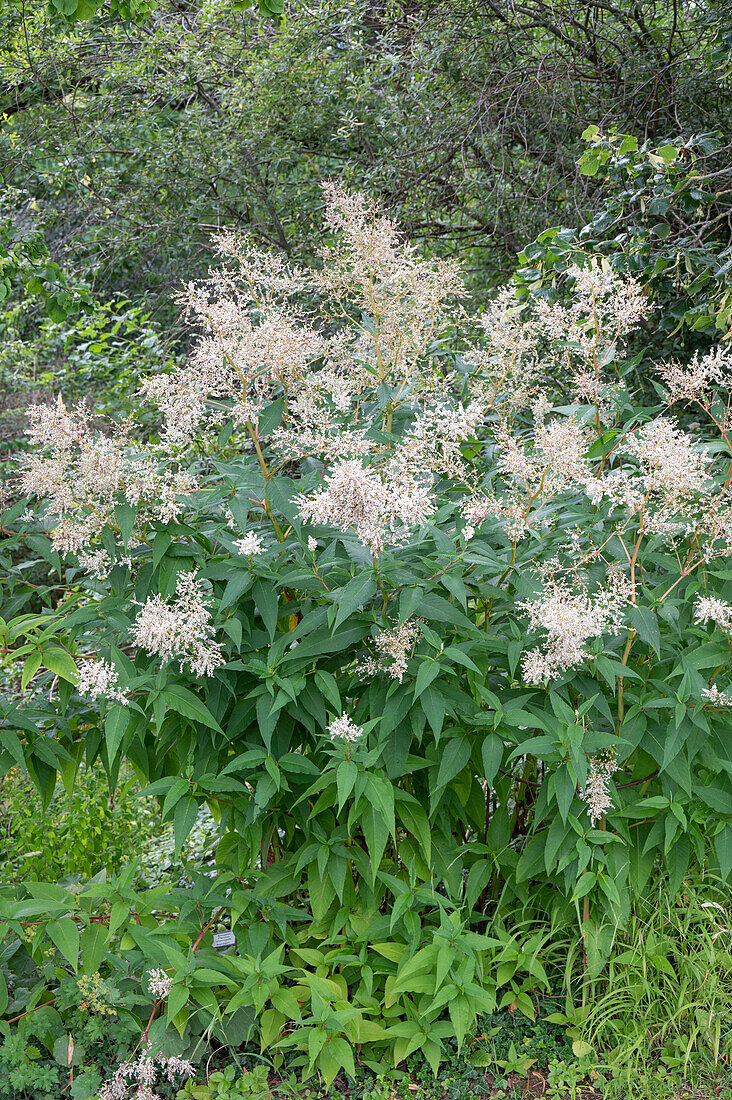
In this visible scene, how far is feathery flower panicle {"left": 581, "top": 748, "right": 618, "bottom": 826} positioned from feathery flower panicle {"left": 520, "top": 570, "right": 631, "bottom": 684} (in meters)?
0.29

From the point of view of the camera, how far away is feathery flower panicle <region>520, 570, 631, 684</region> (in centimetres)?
217

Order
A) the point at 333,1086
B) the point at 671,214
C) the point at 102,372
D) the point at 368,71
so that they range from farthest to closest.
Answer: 1. the point at 102,372
2. the point at 368,71
3. the point at 671,214
4. the point at 333,1086

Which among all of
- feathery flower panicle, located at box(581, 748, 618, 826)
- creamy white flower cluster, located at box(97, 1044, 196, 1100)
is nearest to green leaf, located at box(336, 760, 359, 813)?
feathery flower panicle, located at box(581, 748, 618, 826)

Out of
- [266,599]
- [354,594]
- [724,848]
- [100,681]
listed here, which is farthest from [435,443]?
[724,848]

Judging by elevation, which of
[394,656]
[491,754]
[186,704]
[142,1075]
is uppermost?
[394,656]

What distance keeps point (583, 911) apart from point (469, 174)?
5.54 meters

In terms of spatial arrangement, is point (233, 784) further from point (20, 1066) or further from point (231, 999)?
point (20, 1066)

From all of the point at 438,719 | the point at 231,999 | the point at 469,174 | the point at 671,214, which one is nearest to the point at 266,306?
the point at 438,719

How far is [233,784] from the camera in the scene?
2486 millimetres

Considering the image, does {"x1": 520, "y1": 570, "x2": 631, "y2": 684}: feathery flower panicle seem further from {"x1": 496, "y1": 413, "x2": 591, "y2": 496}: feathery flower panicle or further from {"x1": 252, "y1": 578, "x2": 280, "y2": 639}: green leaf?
{"x1": 252, "y1": 578, "x2": 280, "y2": 639}: green leaf

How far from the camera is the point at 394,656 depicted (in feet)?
7.71

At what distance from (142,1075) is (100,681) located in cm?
114

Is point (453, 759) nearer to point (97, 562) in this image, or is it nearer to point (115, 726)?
point (115, 726)

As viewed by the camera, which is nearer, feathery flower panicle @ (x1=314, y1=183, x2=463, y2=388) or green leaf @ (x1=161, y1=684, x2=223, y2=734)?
green leaf @ (x1=161, y1=684, x2=223, y2=734)
